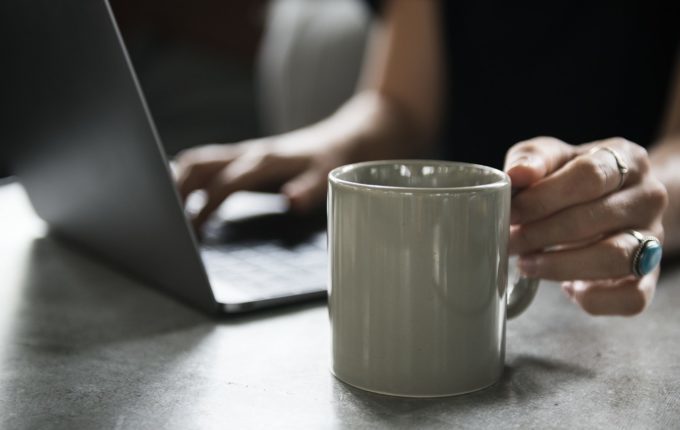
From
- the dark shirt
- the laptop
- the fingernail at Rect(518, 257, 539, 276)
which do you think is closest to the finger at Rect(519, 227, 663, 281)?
the fingernail at Rect(518, 257, 539, 276)

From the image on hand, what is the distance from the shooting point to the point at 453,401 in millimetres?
444

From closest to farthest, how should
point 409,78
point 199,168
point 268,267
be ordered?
1. point 268,267
2. point 199,168
3. point 409,78

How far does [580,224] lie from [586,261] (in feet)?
0.08

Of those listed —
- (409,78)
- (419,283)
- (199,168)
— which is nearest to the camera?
(419,283)

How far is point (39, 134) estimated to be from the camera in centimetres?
67

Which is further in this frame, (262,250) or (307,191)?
(307,191)

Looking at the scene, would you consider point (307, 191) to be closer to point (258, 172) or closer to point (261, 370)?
point (258, 172)

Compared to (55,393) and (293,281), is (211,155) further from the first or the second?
(55,393)

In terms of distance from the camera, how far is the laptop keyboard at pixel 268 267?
63 centimetres

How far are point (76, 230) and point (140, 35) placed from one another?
2.97m

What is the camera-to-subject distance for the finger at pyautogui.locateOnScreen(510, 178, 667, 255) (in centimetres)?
53

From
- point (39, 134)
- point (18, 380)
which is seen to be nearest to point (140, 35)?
point (39, 134)

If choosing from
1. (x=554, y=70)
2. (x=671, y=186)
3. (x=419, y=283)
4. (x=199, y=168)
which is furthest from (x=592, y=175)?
(x=554, y=70)

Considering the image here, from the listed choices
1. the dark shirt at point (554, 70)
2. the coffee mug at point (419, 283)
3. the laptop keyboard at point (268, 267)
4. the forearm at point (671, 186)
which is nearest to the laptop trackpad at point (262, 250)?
the laptop keyboard at point (268, 267)
